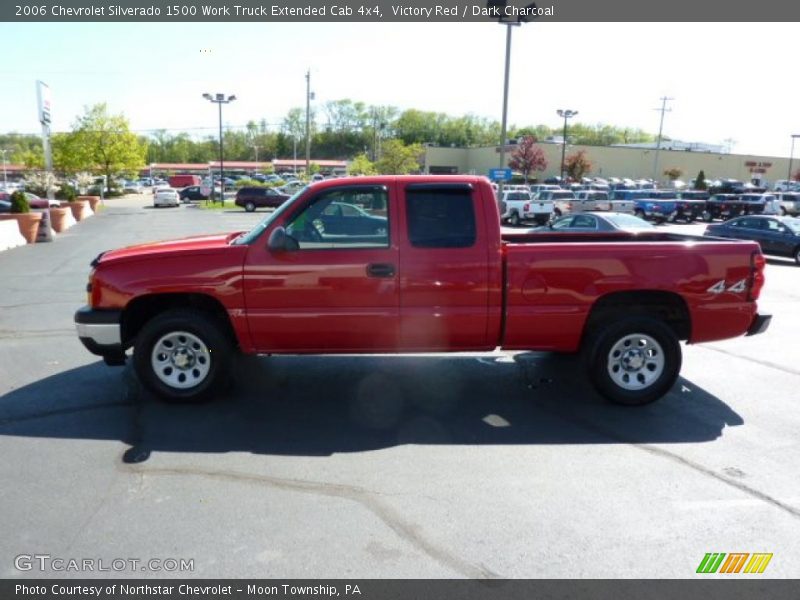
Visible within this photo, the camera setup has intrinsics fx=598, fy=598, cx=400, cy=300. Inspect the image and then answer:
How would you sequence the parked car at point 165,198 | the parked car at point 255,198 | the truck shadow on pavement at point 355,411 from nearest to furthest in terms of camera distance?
the truck shadow on pavement at point 355,411 → the parked car at point 255,198 → the parked car at point 165,198

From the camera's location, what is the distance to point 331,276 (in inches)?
200

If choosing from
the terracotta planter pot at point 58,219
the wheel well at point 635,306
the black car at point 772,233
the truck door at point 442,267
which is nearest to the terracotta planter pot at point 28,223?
the terracotta planter pot at point 58,219

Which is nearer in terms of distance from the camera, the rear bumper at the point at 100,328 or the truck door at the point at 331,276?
the truck door at the point at 331,276

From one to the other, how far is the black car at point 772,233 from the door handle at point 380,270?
55.6 ft

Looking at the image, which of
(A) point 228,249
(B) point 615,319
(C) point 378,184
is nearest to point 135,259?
(A) point 228,249

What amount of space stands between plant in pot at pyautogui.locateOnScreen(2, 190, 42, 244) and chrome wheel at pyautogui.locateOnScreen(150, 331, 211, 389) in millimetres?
17652

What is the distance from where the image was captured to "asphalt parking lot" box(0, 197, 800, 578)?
3262 mm

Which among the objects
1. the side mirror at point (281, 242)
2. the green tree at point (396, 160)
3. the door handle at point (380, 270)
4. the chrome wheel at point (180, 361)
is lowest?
the chrome wheel at point (180, 361)

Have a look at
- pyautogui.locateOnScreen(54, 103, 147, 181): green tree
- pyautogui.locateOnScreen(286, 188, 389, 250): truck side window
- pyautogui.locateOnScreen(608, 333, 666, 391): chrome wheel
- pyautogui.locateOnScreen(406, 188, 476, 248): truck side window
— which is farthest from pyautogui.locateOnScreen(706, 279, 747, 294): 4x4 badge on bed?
pyautogui.locateOnScreen(54, 103, 147, 181): green tree

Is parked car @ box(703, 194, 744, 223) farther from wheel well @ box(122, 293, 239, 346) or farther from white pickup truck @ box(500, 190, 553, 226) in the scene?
wheel well @ box(122, 293, 239, 346)

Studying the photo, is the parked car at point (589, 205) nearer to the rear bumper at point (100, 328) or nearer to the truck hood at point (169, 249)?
the truck hood at point (169, 249)

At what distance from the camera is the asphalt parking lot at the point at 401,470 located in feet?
10.7

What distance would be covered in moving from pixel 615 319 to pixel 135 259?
4.29 m

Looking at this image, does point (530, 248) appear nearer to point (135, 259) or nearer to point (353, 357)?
point (353, 357)
